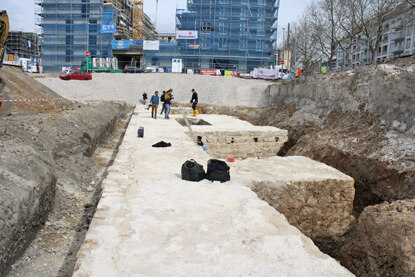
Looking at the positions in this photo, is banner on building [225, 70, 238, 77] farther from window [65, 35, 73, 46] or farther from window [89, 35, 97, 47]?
window [65, 35, 73, 46]

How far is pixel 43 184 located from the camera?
14.0ft

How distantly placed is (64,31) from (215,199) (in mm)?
45822

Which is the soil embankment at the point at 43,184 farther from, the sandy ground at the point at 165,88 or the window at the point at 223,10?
the window at the point at 223,10

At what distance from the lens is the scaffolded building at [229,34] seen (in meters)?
41.1

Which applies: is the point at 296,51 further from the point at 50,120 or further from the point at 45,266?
the point at 45,266

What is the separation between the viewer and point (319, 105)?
51.2 ft

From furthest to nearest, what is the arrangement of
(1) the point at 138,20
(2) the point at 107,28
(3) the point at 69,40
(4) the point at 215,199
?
(1) the point at 138,20
(2) the point at 107,28
(3) the point at 69,40
(4) the point at 215,199

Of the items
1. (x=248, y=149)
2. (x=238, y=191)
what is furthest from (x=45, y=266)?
(x=248, y=149)

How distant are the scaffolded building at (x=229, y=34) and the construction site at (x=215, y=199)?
3070cm

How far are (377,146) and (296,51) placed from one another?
35.2m

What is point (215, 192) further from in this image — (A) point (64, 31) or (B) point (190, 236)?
(A) point (64, 31)

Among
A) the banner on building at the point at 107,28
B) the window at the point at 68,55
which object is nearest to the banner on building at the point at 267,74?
the banner on building at the point at 107,28

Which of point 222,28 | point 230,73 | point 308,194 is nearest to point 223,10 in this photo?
point 222,28

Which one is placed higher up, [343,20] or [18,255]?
[343,20]
